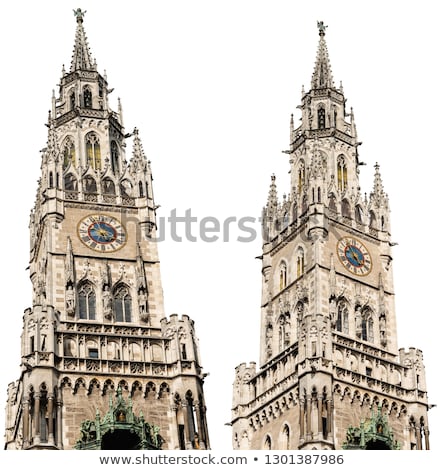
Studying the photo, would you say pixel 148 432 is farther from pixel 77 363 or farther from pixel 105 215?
pixel 105 215

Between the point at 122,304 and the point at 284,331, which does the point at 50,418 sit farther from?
the point at 284,331

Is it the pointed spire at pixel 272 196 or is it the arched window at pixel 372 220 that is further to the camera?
the pointed spire at pixel 272 196

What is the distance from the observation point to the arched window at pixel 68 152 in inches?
4916

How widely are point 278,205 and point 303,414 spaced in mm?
17851

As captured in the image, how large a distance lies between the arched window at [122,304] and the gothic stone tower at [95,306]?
59 millimetres

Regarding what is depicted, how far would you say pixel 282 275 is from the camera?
A: 124562mm

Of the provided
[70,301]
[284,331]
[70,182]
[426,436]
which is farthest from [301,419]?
[70,182]

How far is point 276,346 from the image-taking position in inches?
4813

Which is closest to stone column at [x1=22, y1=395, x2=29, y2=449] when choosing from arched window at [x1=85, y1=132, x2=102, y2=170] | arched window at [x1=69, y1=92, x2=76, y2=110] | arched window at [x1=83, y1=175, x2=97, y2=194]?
arched window at [x1=83, y1=175, x2=97, y2=194]

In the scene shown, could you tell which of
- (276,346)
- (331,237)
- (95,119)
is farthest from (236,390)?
(95,119)

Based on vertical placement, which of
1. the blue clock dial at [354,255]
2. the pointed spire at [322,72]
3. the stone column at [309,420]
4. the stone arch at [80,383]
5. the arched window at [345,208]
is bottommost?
the stone column at [309,420]

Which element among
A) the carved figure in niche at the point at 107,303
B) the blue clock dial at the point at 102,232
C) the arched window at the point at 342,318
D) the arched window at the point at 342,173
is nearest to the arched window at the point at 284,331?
the arched window at the point at 342,318

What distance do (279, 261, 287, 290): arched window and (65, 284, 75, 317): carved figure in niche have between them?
14111 mm

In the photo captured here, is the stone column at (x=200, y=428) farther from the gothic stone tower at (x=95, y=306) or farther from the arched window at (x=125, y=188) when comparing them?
the arched window at (x=125, y=188)
